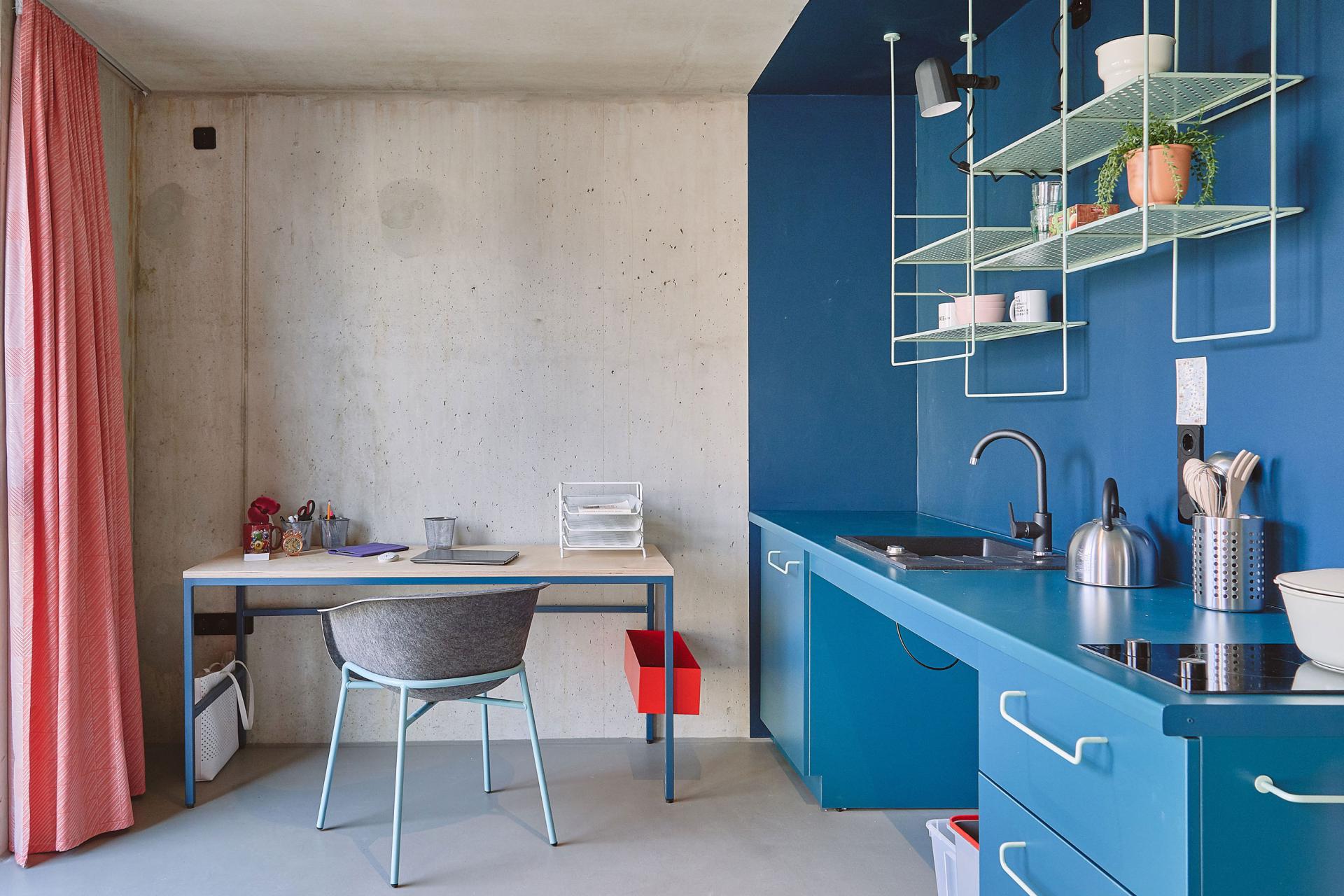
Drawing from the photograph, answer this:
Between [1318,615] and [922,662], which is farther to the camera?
[922,662]

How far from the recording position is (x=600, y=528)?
10.3 feet

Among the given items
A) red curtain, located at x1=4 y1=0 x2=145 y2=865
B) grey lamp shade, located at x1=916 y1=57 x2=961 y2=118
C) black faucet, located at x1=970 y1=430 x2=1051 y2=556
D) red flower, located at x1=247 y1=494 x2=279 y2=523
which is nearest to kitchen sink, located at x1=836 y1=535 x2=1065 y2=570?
black faucet, located at x1=970 y1=430 x2=1051 y2=556

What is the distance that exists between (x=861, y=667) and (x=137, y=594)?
2.64 m

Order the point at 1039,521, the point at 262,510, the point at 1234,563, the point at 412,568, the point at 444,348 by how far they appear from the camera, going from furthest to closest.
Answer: the point at 444,348 → the point at 262,510 → the point at 412,568 → the point at 1039,521 → the point at 1234,563

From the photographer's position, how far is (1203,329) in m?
1.84

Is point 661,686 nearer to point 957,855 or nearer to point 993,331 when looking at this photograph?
point 957,855

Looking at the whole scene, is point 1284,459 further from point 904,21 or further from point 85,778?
point 85,778

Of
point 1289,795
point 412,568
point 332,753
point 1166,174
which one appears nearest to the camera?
point 1289,795

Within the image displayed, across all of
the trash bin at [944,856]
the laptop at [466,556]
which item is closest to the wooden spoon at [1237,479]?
the trash bin at [944,856]

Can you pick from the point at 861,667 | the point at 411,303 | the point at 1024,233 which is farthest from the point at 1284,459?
the point at 411,303

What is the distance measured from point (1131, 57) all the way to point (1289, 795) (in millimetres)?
1351

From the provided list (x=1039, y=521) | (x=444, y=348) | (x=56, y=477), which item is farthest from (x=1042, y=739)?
(x=444, y=348)

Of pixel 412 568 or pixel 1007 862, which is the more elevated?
pixel 412 568

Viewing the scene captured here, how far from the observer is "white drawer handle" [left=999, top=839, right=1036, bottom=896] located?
1379 mm
